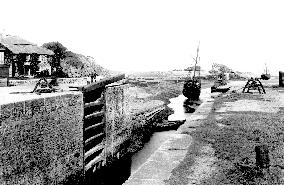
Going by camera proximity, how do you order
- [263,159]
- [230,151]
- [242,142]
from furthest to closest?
[242,142], [230,151], [263,159]

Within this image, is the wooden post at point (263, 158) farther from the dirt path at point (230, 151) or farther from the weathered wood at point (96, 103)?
the weathered wood at point (96, 103)

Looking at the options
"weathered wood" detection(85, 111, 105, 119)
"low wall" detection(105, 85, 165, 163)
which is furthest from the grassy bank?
"low wall" detection(105, 85, 165, 163)

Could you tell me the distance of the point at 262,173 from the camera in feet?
18.2

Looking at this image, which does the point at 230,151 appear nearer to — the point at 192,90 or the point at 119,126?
the point at 119,126

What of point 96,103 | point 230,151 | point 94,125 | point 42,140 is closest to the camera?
point 230,151

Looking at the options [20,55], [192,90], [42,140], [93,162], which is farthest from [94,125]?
[20,55]

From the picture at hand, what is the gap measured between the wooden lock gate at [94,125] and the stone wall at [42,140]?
27.0 inches

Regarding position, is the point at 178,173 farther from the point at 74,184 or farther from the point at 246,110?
the point at 246,110

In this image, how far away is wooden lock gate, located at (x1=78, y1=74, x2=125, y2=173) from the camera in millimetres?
10091

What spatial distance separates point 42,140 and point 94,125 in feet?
10.8

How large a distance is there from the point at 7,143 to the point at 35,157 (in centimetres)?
107

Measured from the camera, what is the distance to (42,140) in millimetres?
7430

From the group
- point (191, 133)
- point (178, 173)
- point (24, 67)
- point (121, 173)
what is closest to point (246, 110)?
point (191, 133)

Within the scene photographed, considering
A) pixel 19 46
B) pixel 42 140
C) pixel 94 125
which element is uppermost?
pixel 19 46
